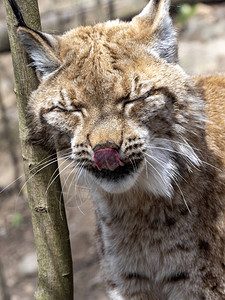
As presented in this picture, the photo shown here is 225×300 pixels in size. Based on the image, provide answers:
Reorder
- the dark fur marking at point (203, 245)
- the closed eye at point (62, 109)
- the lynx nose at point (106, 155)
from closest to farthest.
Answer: the lynx nose at point (106, 155) → the closed eye at point (62, 109) → the dark fur marking at point (203, 245)

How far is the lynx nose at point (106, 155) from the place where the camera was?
2.77m

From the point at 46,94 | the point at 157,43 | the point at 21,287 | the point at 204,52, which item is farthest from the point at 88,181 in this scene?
the point at 204,52

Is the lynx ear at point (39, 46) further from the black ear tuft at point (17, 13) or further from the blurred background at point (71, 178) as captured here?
the blurred background at point (71, 178)

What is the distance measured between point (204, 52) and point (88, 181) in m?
5.72

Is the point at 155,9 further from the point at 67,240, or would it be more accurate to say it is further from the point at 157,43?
the point at 67,240

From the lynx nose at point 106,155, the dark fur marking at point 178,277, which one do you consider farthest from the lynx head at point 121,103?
the dark fur marking at point 178,277

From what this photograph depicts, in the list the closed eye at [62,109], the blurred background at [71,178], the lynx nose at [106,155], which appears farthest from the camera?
the blurred background at [71,178]

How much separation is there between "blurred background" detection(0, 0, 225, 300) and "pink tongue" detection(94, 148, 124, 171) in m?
2.59

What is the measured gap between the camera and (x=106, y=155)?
9.11 feet

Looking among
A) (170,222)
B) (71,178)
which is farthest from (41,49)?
(71,178)

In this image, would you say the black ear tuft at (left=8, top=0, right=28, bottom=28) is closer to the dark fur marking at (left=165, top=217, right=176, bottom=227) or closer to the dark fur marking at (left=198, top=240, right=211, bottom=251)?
the dark fur marking at (left=165, top=217, right=176, bottom=227)

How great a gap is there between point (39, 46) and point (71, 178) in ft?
9.79

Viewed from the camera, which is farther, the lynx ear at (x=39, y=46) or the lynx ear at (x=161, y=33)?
the lynx ear at (x=161, y=33)

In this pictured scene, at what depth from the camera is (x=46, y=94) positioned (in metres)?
3.09
